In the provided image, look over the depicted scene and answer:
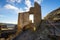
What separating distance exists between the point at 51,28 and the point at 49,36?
4.06 ft

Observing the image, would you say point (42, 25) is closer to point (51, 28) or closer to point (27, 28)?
point (51, 28)

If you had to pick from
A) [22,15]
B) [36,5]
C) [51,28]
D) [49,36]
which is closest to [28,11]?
[22,15]

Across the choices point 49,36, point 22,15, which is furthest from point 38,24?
point 22,15

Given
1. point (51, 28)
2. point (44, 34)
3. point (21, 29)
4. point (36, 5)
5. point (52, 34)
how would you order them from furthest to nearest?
point (21, 29), point (36, 5), point (51, 28), point (44, 34), point (52, 34)

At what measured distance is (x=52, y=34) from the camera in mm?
7508

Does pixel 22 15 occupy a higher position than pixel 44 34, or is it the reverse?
pixel 22 15

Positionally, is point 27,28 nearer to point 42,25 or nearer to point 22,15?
point 22,15

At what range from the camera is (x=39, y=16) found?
10242 mm

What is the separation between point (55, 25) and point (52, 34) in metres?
1.48

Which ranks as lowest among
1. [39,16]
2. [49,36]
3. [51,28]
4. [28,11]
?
[49,36]

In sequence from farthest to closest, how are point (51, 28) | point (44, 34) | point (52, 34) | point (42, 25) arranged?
point (42, 25)
point (51, 28)
point (44, 34)
point (52, 34)

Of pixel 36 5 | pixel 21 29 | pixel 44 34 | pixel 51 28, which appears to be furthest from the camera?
pixel 21 29

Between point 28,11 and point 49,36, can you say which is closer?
point 49,36

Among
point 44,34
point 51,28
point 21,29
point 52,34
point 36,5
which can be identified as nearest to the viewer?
point 52,34
